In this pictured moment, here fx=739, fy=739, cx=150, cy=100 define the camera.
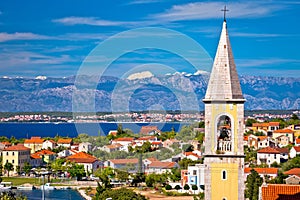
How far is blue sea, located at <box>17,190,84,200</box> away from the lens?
123ft

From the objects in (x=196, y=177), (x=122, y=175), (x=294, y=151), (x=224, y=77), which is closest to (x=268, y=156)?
(x=294, y=151)

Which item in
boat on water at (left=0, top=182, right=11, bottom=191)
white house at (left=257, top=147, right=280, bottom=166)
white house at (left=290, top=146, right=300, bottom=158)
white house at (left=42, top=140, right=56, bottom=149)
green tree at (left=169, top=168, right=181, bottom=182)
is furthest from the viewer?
white house at (left=42, top=140, right=56, bottom=149)

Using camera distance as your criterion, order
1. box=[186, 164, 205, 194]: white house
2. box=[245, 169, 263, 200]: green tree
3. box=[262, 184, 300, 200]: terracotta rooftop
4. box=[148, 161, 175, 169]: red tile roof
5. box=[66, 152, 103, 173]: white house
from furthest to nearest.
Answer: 1. box=[66, 152, 103, 173]: white house
2. box=[148, 161, 175, 169]: red tile roof
3. box=[186, 164, 205, 194]: white house
4. box=[245, 169, 263, 200]: green tree
5. box=[262, 184, 300, 200]: terracotta rooftop

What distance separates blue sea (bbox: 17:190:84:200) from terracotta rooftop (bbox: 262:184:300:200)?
74.8 feet

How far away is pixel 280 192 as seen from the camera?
48.6 ft

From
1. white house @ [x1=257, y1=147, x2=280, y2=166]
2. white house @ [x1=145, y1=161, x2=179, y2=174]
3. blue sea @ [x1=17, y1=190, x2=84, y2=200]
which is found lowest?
blue sea @ [x1=17, y1=190, x2=84, y2=200]

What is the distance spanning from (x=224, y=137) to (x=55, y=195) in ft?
88.7

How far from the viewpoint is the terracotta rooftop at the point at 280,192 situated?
1453 cm

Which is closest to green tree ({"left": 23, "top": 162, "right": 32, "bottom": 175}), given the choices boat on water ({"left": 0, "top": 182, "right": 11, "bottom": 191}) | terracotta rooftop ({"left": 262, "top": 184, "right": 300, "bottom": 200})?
boat on water ({"left": 0, "top": 182, "right": 11, "bottom": 191})

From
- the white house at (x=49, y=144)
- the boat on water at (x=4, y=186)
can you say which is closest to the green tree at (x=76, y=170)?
the boat on water at (x=4, y=186)

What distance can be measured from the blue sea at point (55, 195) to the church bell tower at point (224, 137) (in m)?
24.3

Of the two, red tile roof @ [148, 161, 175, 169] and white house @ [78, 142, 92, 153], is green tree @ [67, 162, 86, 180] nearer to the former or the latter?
red tile roof @ [148, 161, 175, 169]

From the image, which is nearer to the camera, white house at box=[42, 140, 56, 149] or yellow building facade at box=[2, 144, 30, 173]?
yellow building facade at box=[2, 144, 30, 173]

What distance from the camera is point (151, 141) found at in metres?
54.3
